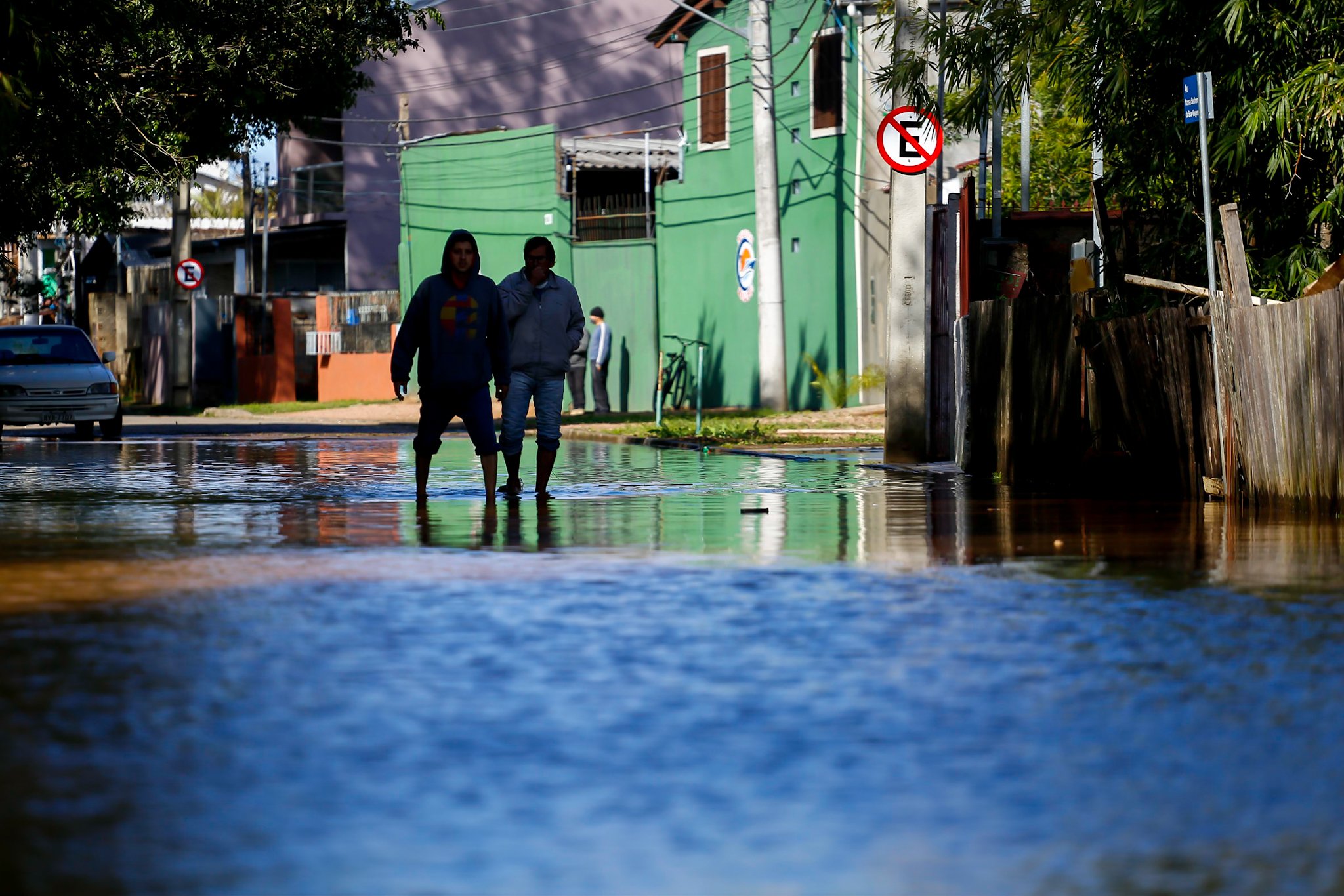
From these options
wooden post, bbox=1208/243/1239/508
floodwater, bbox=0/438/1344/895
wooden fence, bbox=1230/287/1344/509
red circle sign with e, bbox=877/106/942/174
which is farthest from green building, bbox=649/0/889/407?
floodwater, bbox=0/438/1344/895

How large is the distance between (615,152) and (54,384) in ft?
63.3

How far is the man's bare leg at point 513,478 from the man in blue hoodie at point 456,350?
592 millimetres

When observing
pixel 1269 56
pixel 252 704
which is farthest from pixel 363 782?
pixel 1269 56

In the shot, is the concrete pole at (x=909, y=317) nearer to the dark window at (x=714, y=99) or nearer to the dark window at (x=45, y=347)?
the dark window at (x=45, y=347)

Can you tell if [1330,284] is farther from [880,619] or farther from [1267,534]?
[880,619]

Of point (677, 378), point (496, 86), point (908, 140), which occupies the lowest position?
point (677, 378)

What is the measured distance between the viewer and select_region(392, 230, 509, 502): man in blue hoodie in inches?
577

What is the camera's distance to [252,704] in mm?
6273

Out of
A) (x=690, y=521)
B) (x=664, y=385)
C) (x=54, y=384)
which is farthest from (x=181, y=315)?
(x=690, y=521)

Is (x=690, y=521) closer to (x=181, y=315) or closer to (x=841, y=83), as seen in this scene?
(x=841, y=83)

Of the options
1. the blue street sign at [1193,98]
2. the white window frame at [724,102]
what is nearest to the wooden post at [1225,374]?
the blue street sign at [1193,98]

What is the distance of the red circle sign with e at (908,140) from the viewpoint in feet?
62.8

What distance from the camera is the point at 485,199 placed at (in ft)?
151

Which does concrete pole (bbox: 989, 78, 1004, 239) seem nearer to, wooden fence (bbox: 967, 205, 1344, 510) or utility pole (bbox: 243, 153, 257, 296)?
wooden fence (bbox: 967, 205, 1344, 510)
